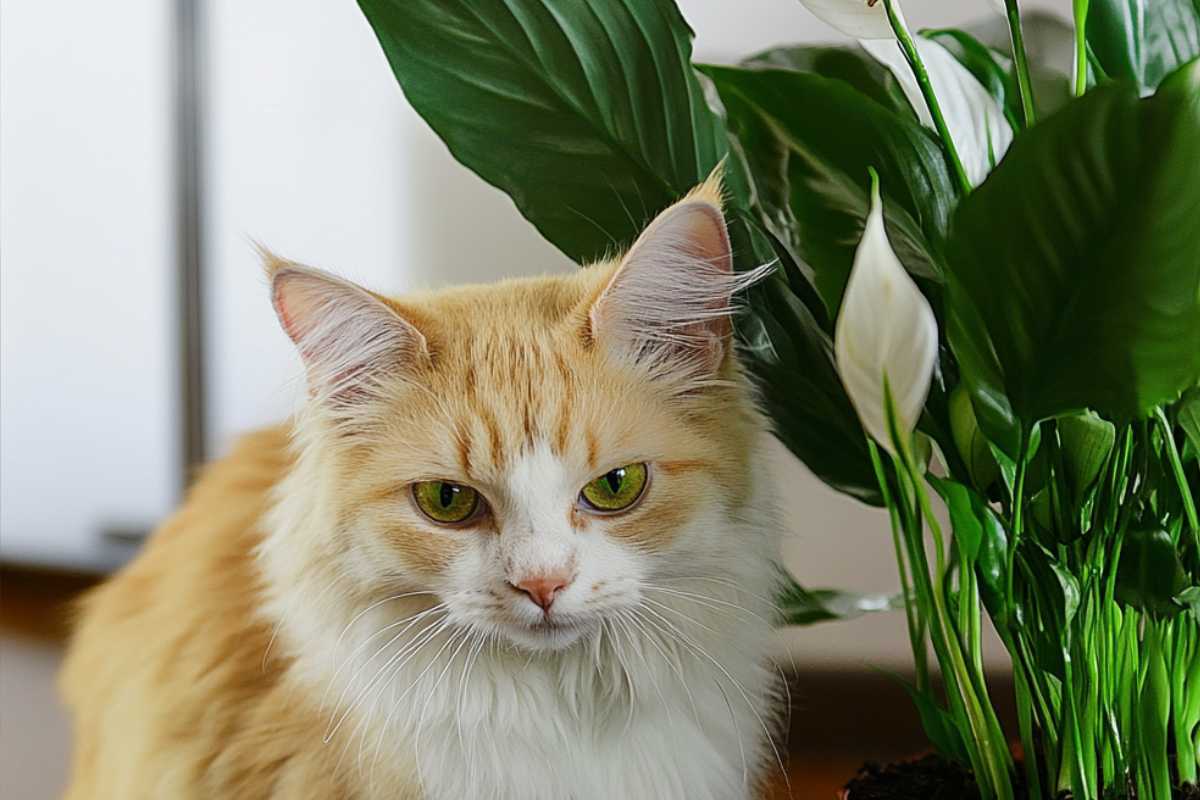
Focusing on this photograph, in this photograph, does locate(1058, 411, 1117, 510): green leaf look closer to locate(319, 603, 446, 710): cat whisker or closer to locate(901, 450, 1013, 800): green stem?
locate(901, 450, 1013, 800): green stem

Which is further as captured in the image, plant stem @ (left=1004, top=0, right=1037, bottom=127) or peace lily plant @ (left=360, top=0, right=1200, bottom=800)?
plant stem @ (left=1004, top=0, right=1037, bottom=127)

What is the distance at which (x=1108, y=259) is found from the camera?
56cm

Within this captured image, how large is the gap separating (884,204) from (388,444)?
1.19 ft

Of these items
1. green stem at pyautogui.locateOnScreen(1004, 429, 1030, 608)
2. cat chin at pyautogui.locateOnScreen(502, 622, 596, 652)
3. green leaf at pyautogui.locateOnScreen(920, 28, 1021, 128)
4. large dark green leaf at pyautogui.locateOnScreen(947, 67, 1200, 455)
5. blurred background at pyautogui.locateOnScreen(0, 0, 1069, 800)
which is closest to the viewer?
large dark green leaf at pyautogui.locateOnScreen(947, 67, 1200, 455)

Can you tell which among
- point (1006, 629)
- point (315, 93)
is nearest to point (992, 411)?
point (1006, 629)

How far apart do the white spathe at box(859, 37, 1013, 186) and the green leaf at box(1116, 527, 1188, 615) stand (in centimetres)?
26

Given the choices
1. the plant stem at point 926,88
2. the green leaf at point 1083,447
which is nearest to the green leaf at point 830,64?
the plant stem at point 926,88

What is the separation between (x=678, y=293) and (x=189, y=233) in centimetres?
89

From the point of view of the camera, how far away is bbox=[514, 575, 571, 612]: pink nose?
0.74 meters

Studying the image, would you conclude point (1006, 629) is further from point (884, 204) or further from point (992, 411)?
point (884, 204)

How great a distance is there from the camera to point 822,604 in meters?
1.01

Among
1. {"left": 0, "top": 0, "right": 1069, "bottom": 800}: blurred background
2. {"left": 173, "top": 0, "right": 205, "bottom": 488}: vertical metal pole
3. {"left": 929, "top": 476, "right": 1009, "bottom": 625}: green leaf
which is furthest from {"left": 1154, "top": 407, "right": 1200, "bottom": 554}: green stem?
{"left": 173, "top": 0, "right": 205, "bottom": 488}: vertical metal pole

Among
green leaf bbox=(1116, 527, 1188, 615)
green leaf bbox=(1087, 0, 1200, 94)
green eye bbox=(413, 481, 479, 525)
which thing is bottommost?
green leaf bbox=(1116, 527, 1188, 615)

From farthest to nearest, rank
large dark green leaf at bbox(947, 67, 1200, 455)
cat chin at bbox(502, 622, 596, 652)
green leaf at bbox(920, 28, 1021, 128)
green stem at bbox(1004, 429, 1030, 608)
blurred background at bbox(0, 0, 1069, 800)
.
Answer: blurred background at bbox(0, 0, 1069, 800) < green leaf at bbox(920, 28, 1021, 128) < cat chin at bbox(502, 622, 596, 652) < green stem at bbox(1004, 429, 1030, 608) < large dark green leaf at bbox(947, 67, 1200, 455)
